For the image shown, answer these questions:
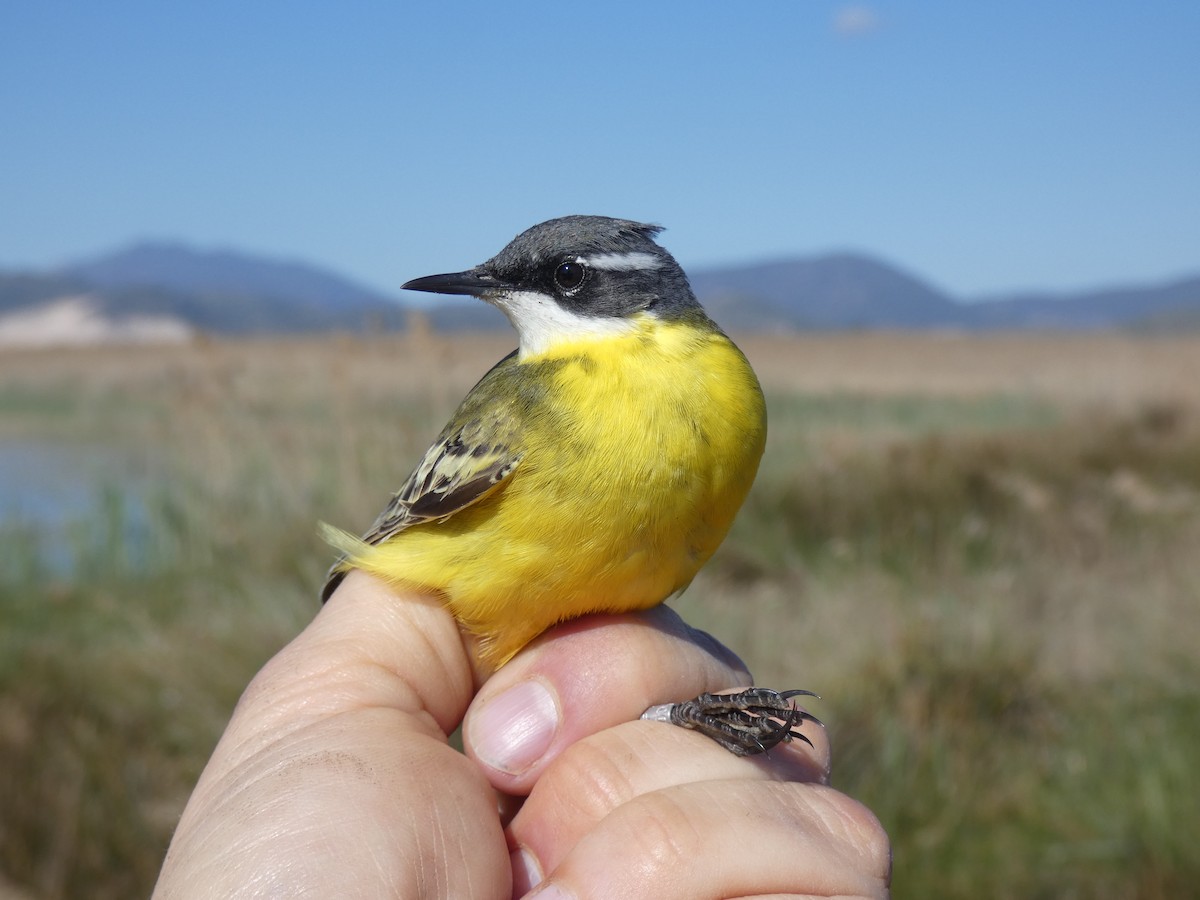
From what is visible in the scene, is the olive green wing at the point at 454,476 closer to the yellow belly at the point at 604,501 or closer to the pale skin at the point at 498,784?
the yellow belly at the point at 604,501

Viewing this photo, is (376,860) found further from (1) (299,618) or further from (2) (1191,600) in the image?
(2) (1191,600)

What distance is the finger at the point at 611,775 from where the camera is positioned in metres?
2.32

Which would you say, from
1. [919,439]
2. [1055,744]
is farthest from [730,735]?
[919,439]

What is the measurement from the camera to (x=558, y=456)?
2416 millimetres

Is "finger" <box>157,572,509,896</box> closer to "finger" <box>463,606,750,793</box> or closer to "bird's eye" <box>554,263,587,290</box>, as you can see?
"finger" <box>463,606,750,793</box>

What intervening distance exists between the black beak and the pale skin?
90 cm

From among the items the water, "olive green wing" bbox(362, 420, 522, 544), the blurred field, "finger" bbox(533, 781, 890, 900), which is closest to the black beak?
"olive green wing" bbox(362, 420, 522, 544)

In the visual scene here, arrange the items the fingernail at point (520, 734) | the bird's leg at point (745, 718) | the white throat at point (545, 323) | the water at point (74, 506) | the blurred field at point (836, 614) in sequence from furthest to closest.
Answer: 1. the water at point (74, 506)
2. the blurred field at point (836, 614)
3. the white throat at point (545, 323)
4. the fingernail at point (520, 734)
5. the bird's leg at point (745, 718)

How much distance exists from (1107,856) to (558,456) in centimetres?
440

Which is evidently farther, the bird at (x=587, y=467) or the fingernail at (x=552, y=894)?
the bird at (x=587, y=467)

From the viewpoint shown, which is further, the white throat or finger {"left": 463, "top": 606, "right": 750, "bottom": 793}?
the white throat

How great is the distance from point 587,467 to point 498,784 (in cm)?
88

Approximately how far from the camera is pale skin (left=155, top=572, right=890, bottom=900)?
2.05 metres

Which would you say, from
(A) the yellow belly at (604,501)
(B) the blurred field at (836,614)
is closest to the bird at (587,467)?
(A) the yellow belly at (604,501)
